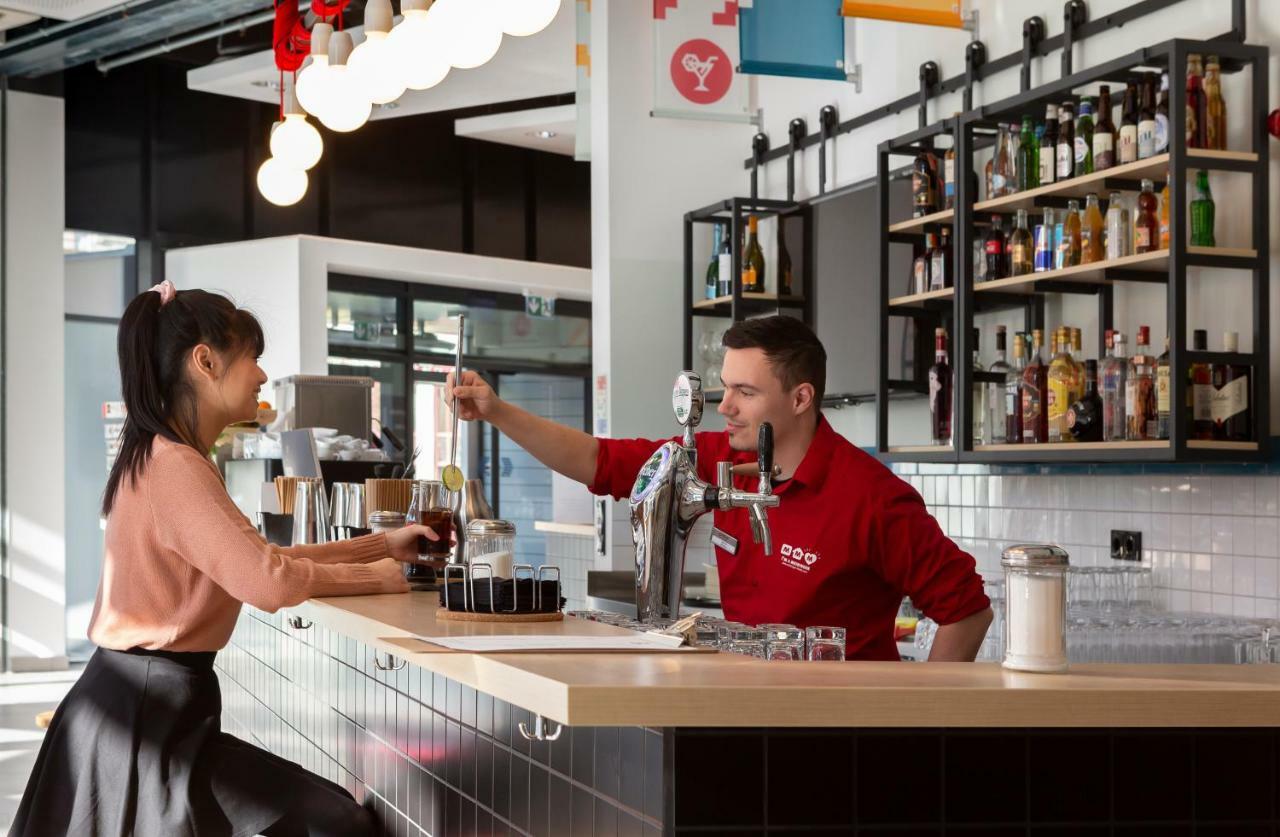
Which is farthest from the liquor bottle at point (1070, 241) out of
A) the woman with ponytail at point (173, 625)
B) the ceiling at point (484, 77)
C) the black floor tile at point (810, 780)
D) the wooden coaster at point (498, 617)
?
the ceiling at point (484, 77)

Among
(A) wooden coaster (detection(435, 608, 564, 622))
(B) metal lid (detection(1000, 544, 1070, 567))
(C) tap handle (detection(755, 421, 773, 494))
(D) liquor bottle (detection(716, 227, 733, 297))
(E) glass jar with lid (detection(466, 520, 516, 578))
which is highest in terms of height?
(D) liquor bottle (detection(716, 227, 733, 297))

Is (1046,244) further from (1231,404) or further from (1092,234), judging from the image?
(1231,404)

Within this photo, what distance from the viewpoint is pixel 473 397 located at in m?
3.19

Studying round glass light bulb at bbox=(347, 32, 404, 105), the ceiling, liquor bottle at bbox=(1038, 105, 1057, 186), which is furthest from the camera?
the ceiling

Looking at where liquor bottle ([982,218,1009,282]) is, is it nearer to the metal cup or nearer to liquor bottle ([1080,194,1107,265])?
liquor bottle ([1080,194,1107,265])

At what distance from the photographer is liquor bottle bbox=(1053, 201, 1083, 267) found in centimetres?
429

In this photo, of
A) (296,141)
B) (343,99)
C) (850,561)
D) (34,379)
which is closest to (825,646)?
(850,561)

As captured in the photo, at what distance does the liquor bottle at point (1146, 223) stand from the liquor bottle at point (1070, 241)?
0.70ft

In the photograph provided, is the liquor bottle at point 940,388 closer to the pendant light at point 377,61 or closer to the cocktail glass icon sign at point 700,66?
the cocktail glass icon sign at point 700,66

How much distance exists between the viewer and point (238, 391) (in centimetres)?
291

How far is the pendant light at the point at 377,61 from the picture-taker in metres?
3.64

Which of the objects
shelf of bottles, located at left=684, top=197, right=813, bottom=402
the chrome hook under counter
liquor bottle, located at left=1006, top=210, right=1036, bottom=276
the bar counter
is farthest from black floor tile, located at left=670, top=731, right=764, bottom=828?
shelf of bottles, located at left=684, top=197, right=813, bottom=402

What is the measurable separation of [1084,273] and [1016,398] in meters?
0.43

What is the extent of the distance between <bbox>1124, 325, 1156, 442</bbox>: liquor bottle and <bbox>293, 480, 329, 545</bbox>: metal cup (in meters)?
2.20
